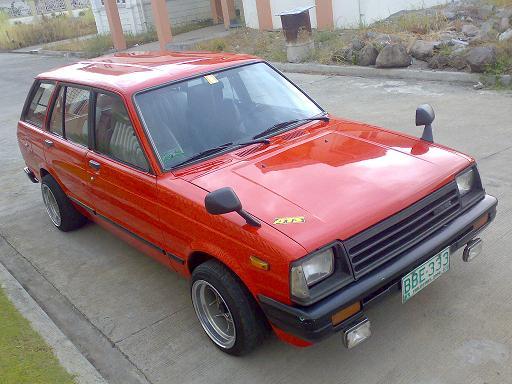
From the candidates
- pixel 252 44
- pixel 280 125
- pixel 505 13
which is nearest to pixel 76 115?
pixel 280 125

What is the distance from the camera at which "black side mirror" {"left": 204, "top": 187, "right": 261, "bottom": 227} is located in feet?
9.18

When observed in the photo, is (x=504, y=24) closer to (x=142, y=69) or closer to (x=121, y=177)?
(x=142, y=69)

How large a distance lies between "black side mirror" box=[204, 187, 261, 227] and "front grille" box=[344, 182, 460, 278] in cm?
53

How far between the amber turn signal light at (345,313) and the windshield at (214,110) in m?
1.50

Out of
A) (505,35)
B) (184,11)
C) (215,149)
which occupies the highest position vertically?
(184,11)

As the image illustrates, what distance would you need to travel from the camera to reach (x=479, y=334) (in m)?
3.17

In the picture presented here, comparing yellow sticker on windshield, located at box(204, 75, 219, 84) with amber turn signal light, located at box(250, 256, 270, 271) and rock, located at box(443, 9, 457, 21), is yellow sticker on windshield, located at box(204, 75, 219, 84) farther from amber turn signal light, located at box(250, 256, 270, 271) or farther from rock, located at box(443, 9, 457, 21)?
rock, located at box(443, 9, 457, 21)

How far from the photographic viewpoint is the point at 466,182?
3.43 meters

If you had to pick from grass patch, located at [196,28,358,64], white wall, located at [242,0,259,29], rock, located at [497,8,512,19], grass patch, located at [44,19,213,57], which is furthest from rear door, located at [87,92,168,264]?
grass patch, located at [44,19,213,57]

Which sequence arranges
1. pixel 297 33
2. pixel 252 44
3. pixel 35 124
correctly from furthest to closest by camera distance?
1. pixel 252 44
2. pixel 297 33
3. pixel 35 124

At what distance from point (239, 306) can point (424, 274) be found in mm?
1073

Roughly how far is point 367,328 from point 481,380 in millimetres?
675

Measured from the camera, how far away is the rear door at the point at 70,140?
438cm

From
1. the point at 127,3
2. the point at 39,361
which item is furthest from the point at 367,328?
the point at 127,3
